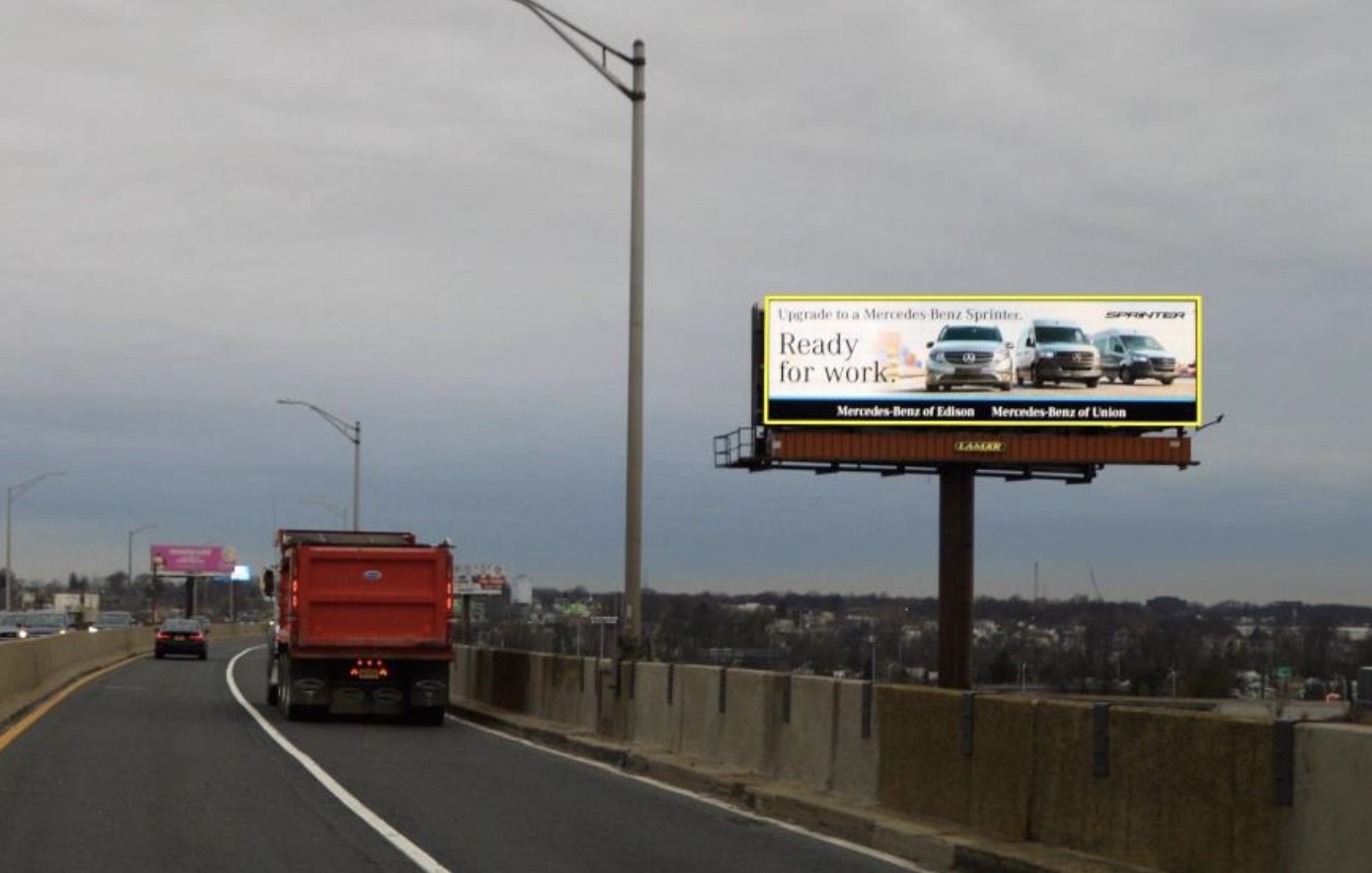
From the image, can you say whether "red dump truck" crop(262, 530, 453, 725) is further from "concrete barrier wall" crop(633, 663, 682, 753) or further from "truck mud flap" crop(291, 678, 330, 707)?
"concrete barrier wall" crop(633, 663, 682, 753)

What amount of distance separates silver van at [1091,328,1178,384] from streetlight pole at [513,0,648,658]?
34401mm

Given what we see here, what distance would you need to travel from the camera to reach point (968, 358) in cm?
5806

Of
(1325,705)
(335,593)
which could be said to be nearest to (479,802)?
(335,593)

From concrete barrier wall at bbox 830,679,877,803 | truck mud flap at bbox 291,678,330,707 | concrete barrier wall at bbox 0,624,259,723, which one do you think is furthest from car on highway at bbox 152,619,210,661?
concrete barrier wall at bbox 830,679,877,803

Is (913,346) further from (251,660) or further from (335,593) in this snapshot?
(335,593)

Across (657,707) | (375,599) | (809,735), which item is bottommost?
(657,707)

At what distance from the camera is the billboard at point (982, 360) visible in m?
56.5

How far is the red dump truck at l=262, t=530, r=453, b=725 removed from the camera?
29797mm

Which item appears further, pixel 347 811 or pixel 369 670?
pixel 369 670

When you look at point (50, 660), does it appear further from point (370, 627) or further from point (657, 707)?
point (657, 707)

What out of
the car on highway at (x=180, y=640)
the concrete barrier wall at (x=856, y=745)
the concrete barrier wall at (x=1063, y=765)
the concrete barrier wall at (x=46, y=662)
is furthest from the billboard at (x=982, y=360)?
the concrete barrier wall at (x=856, y=745)

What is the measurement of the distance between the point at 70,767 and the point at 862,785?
30.6 ft

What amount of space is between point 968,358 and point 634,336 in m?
Answer: 34.5

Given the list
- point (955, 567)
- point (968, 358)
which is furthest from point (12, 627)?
point (968, 358)
